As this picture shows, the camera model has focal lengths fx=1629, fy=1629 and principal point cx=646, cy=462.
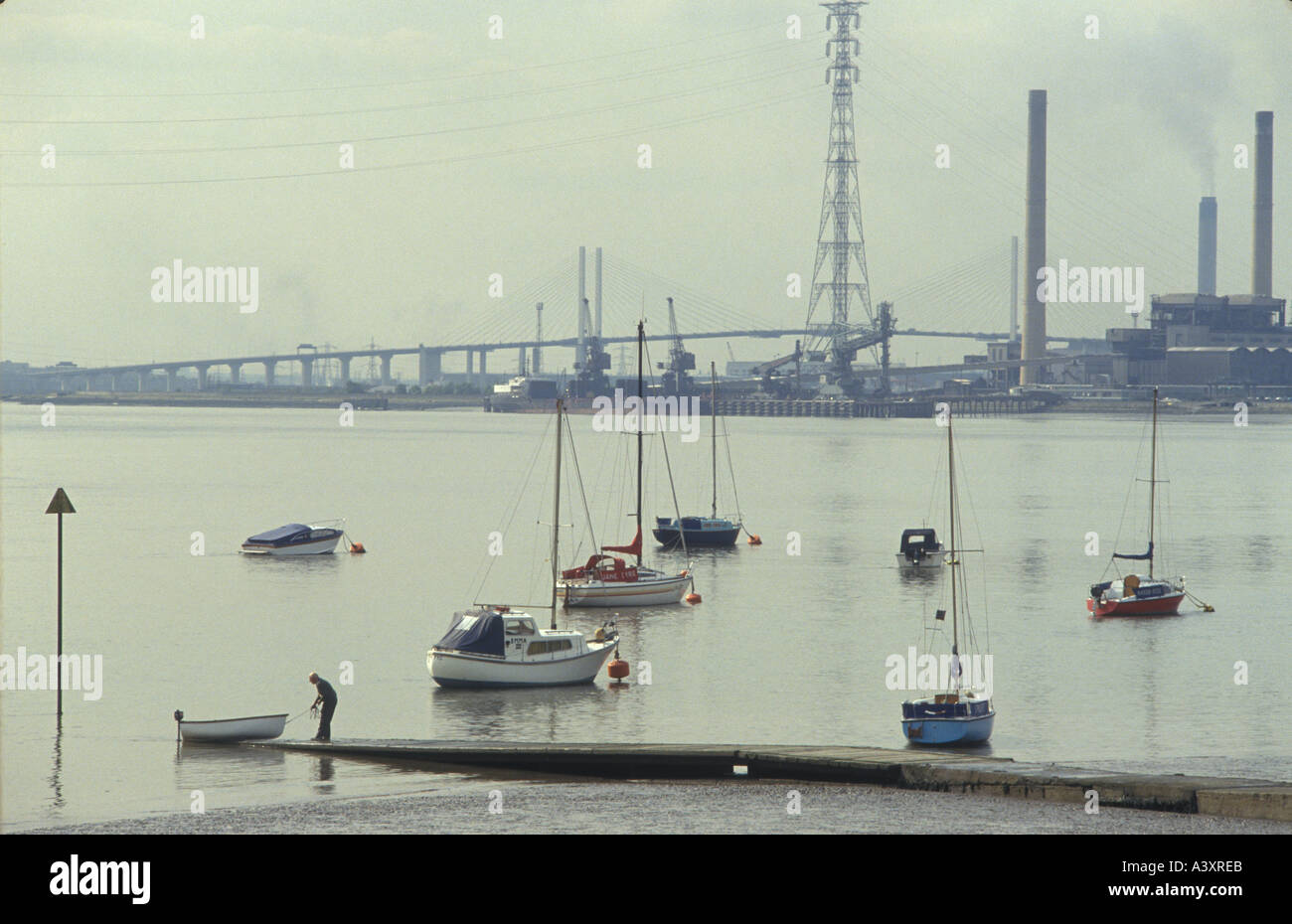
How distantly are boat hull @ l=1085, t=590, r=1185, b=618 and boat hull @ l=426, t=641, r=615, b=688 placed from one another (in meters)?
18.9

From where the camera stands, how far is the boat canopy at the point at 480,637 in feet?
107

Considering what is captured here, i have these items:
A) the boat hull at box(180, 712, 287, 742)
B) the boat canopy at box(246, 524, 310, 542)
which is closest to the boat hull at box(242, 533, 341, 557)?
the boat canopy at box(246, 524, 310, 542)

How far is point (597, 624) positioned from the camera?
44.0 meters

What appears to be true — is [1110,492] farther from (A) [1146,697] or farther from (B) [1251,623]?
(A) [1146,697]

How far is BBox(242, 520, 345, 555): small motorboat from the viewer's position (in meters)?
63.5

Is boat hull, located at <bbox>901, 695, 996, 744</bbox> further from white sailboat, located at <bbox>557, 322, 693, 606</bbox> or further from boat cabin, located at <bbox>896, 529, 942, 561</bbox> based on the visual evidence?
boat cabin, located at <bbox>896, 529, 942, 561</bbox>

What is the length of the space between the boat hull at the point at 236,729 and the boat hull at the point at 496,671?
6.21m

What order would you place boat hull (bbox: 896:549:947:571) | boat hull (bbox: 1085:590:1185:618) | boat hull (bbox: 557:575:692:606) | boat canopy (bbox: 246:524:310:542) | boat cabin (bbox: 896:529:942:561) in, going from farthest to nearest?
1. boat canopy (bbox: 246:524:310:542)
2. boat cabin (bbox: 896:529:942:561)
3. boat hull (bbox: 896:549:947:571)
4. boat hull (bbox: 557:575:692:606)
5. boat hull (bbox: 1085:590:1185:618)

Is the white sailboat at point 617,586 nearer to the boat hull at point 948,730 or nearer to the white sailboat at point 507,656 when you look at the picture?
the white sailboat at point 507,656

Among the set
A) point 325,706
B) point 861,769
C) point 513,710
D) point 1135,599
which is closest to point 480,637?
point 513,710

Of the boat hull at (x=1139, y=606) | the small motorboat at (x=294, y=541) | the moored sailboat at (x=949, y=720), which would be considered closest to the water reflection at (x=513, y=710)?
the moored sailboat at (x=949, y=720)

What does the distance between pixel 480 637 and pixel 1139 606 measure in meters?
21.8

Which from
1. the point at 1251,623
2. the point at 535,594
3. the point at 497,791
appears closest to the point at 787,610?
the point at 535,594
